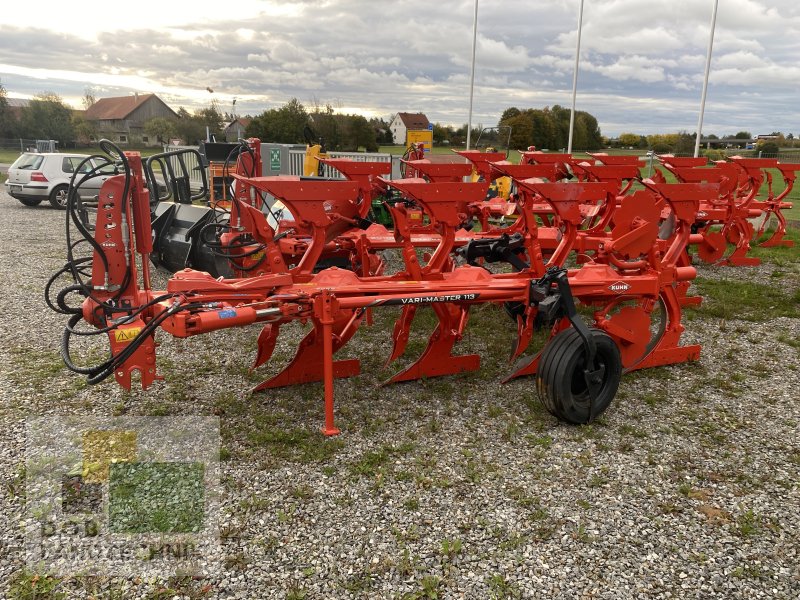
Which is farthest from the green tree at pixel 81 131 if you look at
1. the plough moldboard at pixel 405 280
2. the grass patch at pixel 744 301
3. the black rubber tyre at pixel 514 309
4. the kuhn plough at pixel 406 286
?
the grass patch at pixel 744 301

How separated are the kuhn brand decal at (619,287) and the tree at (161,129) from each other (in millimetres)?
42605

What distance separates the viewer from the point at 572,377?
447cm

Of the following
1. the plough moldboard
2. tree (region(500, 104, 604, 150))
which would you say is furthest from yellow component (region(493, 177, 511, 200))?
the plough moldboard

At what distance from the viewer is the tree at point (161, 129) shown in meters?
42.8

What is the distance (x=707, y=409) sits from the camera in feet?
16.0

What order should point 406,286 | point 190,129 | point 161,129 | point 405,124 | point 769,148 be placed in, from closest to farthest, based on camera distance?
point 406,286 < point 769,148 < point 405,124 < point 190,129 < point 161,129

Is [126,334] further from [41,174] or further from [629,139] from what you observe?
[629,139]

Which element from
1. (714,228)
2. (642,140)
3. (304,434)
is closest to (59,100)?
(642,140)

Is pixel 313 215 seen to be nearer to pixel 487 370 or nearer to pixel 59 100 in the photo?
pixel 487 370

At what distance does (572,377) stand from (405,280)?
1.52 meters

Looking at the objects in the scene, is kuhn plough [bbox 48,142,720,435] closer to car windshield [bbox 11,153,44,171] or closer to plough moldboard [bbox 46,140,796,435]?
plough moldboard [bbox 46,140,796,435]

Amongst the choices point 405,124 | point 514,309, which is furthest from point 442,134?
point 514,309

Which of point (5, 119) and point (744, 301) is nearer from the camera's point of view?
point (744, 301)

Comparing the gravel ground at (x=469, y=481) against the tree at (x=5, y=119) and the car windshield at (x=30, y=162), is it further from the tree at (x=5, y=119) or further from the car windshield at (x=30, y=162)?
the tree at (x=5, y=119)
